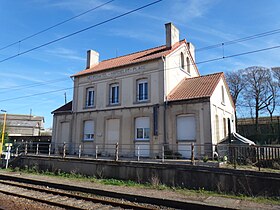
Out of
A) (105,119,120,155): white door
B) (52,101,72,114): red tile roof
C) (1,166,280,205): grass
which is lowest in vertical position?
(1,166,280,205): grass

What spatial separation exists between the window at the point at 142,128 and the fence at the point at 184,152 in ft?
1.66

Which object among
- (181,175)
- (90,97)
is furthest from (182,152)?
(90,97)

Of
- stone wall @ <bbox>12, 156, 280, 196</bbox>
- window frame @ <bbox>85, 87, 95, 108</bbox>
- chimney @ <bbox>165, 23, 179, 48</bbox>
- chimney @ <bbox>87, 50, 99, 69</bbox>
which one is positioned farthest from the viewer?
chimney @ <bbox>87, 50, 99, 69</bbox>

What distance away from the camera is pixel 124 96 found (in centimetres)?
1841

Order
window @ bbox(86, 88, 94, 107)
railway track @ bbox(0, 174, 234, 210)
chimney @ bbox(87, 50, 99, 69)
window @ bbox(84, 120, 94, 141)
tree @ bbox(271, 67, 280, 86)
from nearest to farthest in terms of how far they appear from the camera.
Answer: railway track @ bbox(0, 174, 234, 210), window @ bbox(84, 120, 94, 141), window @ bbox(86, 88, 94, 107), chimney @ bbox(87, 50, 99, 69), tree @ bbox(271, 67, 280, 86)

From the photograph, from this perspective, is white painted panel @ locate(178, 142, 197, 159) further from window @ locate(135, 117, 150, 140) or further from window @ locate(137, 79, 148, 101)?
window @ locate(137, 79, 148, 101)

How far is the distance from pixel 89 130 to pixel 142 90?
580 centimetres

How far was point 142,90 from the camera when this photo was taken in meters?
17.8

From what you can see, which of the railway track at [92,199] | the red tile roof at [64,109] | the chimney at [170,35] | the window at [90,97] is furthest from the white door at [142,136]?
the red tile roof at [64,109]

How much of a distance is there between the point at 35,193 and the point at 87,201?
2.83 meters

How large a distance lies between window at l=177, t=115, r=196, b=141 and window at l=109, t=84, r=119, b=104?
5.67 metres

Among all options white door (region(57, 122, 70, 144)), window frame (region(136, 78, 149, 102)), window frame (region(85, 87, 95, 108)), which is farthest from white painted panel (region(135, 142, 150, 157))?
white door (region(57, 122, 70, 144))

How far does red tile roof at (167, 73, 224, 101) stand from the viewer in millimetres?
15390

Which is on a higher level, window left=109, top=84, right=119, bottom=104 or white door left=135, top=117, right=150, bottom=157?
window left=109, top=84, right=119, bottom=104
